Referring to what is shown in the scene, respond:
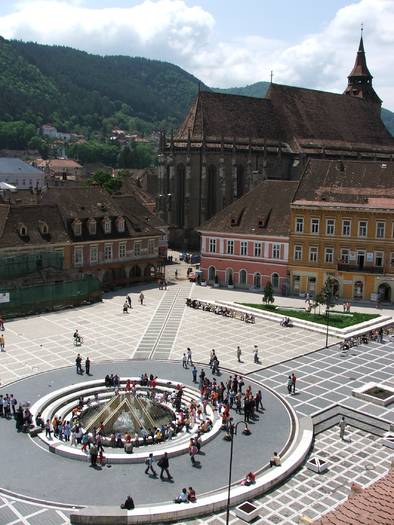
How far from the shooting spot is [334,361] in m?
44.8

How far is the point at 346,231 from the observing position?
63562mm

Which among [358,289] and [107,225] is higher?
[107,225]

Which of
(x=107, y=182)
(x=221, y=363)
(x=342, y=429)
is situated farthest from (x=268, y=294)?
(x=107, y=182)

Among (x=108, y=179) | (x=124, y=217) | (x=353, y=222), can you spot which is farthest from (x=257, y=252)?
(x=108, y=179)

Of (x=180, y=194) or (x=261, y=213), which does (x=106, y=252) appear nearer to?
(x=261, y=213)

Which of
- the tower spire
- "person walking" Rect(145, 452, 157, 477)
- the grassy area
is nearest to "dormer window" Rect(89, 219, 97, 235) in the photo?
the grassy area

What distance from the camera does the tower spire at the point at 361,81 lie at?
122000 mm

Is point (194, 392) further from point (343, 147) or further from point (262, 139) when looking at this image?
point (343, 147)

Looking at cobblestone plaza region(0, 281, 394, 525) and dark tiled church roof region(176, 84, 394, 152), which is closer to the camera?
cobblestone plaza region(0, 281, 394, 525)

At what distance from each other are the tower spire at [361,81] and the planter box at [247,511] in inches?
4313

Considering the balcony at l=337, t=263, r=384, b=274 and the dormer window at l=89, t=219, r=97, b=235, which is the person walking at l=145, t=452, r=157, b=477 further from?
the dormer window at l=89, t=219, r=97, b=235

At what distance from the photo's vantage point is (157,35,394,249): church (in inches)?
3927

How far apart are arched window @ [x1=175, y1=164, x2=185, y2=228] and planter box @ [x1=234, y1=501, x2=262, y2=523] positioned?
3072 inches

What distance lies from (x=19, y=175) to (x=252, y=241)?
97424 mm
